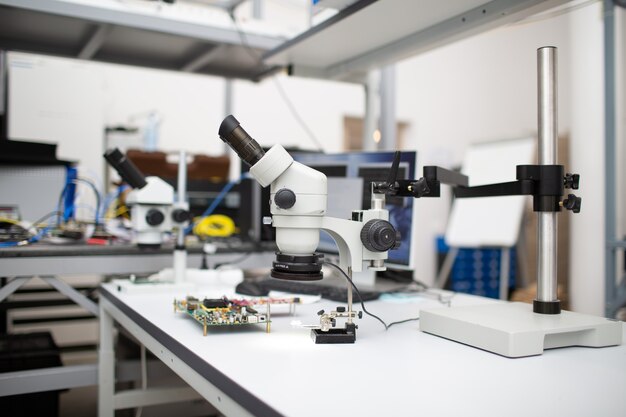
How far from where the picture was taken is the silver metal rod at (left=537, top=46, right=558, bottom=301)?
95cm

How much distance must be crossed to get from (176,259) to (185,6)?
3.03 ft

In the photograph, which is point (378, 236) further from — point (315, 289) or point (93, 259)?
point (93, 259)

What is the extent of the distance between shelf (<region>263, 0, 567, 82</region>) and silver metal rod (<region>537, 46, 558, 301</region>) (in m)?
0.25

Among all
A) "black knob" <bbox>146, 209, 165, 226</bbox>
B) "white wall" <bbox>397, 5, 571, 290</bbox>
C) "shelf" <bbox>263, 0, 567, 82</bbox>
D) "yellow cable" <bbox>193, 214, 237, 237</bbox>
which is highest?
"white wall" <bbox>397, 5, 571, 290</bbox>

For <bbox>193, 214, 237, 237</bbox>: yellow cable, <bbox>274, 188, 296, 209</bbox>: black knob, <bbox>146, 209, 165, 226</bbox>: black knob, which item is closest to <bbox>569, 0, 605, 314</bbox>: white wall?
<bbox>193, 214, 237, 237</bbox>: yellow cable

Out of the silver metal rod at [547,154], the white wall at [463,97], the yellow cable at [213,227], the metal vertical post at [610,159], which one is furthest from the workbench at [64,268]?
the white wall at [463,97]

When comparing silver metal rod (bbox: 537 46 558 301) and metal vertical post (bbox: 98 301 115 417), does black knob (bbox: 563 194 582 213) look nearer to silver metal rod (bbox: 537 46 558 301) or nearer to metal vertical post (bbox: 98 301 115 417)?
silver metal rod (bbox: 537 46 558 301)

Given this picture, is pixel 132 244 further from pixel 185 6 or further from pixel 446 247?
pixel 446 247

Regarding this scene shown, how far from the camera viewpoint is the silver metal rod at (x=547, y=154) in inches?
37.4

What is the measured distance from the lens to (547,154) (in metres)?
0.95

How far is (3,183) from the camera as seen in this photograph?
2029mm

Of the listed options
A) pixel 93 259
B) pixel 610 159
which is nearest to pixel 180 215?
pixel 93 259

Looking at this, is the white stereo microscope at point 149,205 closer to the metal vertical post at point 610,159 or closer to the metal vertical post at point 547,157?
the metal vertical post at point 547,157

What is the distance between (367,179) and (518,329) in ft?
2.48
